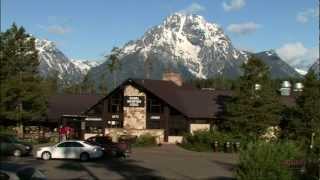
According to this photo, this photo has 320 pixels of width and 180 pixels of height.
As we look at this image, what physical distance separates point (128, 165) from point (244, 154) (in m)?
20.4

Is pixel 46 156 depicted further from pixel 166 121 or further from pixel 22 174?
pixel 22 174

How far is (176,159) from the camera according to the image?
149 ft

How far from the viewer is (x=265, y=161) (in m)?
19.9

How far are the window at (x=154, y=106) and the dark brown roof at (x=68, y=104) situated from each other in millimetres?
10947

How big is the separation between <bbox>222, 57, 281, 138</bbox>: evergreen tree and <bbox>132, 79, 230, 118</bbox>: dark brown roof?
9866 mm

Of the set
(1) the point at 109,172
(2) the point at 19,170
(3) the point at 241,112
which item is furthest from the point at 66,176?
(3) the point at 241,112

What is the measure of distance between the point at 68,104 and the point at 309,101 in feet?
116

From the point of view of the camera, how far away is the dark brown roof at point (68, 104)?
75875 mm

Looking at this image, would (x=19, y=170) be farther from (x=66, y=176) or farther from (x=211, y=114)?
(x=211, y=114)

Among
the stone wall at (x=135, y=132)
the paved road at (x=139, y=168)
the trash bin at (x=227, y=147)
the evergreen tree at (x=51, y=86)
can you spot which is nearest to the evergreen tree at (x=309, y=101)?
the trash bin at (x=227, y=147)

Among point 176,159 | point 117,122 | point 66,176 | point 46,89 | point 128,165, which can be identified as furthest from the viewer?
point 117,122

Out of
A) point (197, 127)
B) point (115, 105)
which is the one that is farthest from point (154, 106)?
point (197, 127)

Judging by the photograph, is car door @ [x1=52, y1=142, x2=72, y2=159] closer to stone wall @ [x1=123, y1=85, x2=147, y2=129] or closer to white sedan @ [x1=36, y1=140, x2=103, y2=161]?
white sedan @ [x1=36, y1=140, x2=103, y2=161]

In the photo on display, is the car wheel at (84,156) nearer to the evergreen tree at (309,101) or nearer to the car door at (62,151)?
the car door at (62,151)
